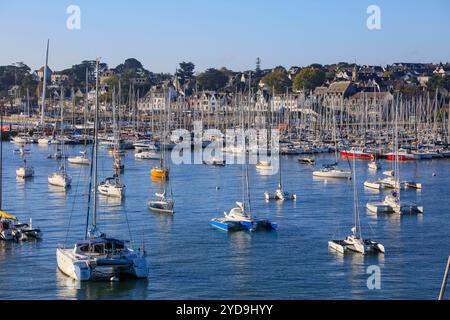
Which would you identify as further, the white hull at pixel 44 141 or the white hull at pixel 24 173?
the white hull at pixel 44 141

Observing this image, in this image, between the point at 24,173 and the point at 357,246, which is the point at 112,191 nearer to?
the point at 24,173

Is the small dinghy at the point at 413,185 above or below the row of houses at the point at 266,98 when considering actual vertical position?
below

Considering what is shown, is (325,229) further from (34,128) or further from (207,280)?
(34,128)

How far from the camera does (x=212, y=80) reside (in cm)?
6444

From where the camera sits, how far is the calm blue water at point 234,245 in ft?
31.7

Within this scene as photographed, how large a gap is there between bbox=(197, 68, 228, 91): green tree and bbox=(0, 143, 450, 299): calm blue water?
42.1 meters

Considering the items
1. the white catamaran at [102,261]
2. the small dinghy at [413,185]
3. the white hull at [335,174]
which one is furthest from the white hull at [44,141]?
the white catamaran at [102,261]

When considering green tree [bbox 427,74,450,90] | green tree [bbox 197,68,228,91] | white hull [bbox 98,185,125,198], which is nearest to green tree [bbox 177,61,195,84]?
green tree [bbox 197,68,228,91]

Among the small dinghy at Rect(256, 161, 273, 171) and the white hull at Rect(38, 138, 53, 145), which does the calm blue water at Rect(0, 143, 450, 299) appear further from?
the white hull at Rect(38, 138, 53, 145)

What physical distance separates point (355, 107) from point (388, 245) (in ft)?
113

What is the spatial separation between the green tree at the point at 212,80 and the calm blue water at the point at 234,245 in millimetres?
42136

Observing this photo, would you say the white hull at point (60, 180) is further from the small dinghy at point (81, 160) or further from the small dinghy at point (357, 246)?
the small dinghy at point (357, 246)
